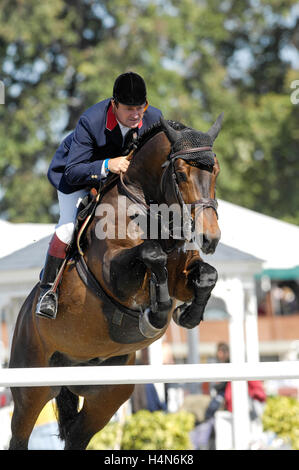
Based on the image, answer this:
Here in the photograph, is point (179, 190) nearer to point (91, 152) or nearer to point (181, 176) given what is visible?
point (181, 176)

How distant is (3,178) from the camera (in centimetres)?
1762

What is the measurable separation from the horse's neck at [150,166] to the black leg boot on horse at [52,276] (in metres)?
0.59

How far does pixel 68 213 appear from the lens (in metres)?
4.48

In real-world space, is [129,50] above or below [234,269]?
above

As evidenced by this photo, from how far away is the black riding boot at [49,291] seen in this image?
4223 millimetres

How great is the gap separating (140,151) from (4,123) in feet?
43.5

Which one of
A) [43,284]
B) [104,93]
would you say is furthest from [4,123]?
[43,284]

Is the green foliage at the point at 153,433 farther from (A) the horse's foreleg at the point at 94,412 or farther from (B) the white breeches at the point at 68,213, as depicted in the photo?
(B) the white breeches at the point at 68,213

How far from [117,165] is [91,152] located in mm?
203

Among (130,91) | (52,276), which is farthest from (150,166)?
(52,276)

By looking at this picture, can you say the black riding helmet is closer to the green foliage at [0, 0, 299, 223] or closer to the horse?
the horse

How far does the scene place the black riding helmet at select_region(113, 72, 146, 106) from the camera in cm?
409

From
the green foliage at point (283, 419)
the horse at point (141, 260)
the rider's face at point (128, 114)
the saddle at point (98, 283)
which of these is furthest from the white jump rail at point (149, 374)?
the green foliage at point (283, 419)

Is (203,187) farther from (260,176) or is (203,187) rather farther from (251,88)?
(251,88)
